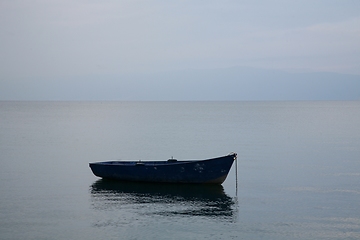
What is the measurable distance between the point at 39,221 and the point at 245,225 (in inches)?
325

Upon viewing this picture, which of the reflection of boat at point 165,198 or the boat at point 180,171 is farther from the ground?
the boat at point 180,171

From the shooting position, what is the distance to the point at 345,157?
37344mm

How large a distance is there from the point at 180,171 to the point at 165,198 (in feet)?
9.34

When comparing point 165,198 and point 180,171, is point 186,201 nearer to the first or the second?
point 165,198

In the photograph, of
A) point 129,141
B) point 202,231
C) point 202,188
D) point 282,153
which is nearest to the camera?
point 202,231

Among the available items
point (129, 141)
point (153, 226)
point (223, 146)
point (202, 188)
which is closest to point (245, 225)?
point (153, 226)

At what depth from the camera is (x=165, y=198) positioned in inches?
894

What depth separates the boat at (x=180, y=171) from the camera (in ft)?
81.4

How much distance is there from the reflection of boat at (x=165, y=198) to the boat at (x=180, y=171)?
301mm

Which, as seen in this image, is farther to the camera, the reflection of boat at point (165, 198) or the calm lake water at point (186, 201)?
the reflection of boat at point (165, 198)

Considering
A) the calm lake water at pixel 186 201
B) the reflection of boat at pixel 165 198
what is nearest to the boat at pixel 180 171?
the reflection of boat at pixel 165 198

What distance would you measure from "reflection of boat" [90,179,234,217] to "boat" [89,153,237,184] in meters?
0.30

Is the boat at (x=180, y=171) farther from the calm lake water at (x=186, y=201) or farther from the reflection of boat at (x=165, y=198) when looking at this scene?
the calm lake water at (x=186, y=201)

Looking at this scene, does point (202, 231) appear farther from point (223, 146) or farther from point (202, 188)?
point (223, 146)
